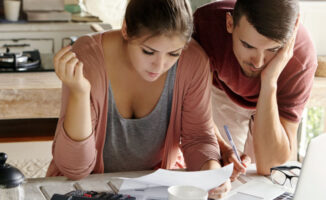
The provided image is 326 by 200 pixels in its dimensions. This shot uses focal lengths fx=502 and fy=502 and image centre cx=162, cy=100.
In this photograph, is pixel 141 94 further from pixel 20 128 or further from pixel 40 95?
pixel 20 128

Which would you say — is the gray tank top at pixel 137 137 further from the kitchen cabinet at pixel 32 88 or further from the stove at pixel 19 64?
the stove at pixel 19 64

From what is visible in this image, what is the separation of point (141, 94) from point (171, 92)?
0.09 meters

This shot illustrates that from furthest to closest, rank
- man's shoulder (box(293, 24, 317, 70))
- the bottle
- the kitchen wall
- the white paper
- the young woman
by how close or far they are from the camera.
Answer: the kitchen wall < man's shoulder (box(293, 24, 317, 70)) < the young woman < the white paper < the bottle

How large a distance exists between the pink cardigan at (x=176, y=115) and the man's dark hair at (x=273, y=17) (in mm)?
200

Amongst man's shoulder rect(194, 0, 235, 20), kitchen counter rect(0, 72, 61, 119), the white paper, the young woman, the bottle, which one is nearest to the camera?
the bottle

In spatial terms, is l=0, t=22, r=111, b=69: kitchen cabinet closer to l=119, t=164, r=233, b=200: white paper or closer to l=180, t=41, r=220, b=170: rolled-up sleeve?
l=180, t=41, r=220, b=170: rolled-up sleeve

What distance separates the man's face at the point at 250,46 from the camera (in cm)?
146

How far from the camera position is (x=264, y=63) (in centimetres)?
159

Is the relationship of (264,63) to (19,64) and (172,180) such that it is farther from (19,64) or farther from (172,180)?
(19,64)

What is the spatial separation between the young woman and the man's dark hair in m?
0.20

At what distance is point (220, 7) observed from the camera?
1.82 metres

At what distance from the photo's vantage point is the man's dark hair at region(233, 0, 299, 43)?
1435mm

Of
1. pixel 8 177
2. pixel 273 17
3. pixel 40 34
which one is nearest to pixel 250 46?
pixel 273 17

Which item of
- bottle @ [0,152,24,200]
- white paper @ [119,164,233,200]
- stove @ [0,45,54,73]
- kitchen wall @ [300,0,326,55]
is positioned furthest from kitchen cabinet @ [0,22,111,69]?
bottle @ [0,152,24,200]
